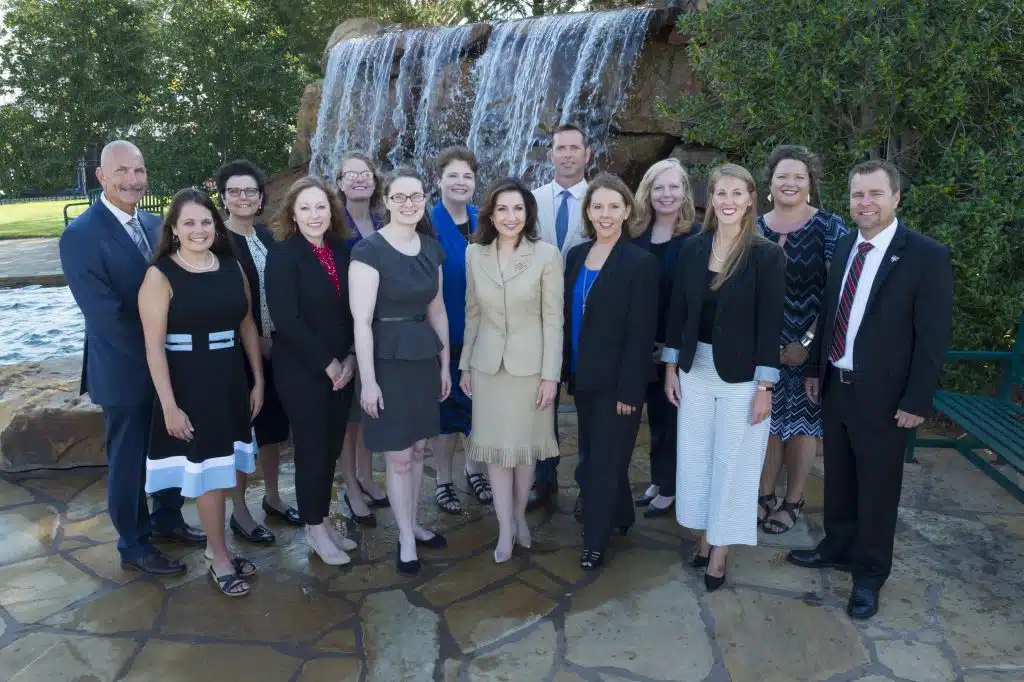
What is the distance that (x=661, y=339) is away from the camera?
3.23 meters

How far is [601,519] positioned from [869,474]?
1.02 metres

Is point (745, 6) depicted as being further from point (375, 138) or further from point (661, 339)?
point (375, 138)

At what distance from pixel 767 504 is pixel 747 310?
1272 millimetres

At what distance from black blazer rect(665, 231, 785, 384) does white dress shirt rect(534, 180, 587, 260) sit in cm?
85

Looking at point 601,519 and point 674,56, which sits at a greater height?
→ point 674,56

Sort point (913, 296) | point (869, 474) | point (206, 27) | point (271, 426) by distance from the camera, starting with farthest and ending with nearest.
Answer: point (206, 27) → point (271, 426) → point (869, 474) → point (913, 296)

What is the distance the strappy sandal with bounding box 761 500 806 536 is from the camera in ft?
11.1

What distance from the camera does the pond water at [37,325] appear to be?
239 inches

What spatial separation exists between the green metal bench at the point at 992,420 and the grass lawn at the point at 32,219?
1506cm

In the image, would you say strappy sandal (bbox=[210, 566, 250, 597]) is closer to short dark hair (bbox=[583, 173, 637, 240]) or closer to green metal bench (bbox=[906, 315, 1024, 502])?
short dark hair (bbox=[583, 173, 637, 240])

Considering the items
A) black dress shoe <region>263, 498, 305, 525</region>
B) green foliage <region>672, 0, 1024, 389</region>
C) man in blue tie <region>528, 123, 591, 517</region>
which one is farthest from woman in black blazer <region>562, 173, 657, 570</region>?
green foliage <region>672, 0, 1024, 389</region>

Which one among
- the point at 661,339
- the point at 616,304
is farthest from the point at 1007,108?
the point at 616,304

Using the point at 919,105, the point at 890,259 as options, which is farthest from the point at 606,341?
the point at 919,105

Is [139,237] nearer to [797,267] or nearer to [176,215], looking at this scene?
[176,215]
